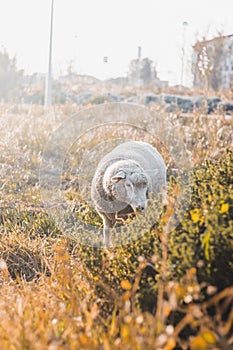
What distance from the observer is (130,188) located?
462cm

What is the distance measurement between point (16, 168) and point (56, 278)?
15.8ft

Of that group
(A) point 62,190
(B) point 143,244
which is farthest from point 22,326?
(A) point 62,190

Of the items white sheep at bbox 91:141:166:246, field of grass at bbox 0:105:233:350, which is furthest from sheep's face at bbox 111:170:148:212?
field of grass at bbox 0:105:233:350

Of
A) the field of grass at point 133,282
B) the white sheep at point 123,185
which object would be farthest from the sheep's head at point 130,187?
the field of grass at point 133,282

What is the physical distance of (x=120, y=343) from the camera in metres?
2.37

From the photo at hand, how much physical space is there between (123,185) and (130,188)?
2.8 inches

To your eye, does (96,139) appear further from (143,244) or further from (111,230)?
(143,244)

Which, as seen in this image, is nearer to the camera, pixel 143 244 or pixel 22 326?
pixel 22 326

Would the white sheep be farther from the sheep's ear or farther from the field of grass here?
the field of grass

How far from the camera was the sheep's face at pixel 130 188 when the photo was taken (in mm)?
4605

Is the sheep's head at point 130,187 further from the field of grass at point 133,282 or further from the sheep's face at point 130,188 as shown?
the field of grass at point 133,282

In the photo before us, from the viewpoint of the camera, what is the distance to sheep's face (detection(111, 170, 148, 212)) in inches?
181

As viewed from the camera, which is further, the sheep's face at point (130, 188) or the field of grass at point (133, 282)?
the sheep's face at point (130, 188)

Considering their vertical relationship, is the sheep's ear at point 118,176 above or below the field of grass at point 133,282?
above
